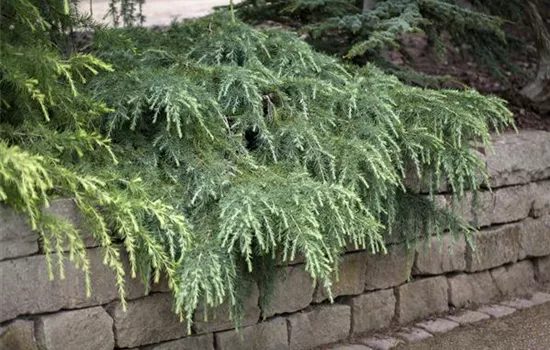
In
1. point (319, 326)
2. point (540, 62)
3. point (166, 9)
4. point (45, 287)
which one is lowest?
point (319, 326)

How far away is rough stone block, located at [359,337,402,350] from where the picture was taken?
11.4ft

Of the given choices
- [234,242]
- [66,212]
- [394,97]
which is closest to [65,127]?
[66,212]

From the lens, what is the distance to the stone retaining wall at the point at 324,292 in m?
2.64

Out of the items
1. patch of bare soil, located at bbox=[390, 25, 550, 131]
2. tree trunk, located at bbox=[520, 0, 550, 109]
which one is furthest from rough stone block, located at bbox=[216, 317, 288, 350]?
tree trunk, located at bbox=[520, 0, 550, 109]

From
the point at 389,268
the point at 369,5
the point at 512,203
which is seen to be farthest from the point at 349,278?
the point at 369,5

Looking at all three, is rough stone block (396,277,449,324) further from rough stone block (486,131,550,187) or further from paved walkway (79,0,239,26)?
paved walkway (79,0,239,26)

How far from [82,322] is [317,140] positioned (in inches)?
45.3

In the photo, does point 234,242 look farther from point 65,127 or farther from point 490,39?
point 490,39

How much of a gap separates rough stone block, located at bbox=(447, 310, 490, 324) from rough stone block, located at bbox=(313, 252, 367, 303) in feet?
2.07

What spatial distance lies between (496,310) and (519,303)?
8.1 inches

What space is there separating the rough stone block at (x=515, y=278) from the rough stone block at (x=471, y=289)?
5 cm

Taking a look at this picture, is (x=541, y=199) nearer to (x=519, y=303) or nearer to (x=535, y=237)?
(x=535, y=237)

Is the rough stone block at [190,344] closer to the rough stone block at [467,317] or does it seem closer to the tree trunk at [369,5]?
the rough stone block at [467,317]

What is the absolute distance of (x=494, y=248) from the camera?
405cm
